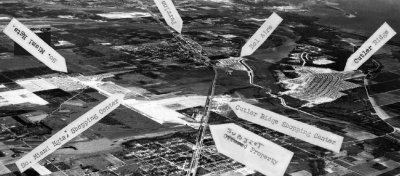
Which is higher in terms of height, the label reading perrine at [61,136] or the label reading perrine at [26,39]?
the label reading perrine at [26,39]

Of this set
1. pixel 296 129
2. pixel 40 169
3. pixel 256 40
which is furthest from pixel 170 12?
pixel 40 169

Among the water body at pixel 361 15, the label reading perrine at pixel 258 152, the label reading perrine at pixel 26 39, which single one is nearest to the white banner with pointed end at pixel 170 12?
the label reading perrine at pixel 26 39

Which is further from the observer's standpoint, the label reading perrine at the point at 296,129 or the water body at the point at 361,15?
the water body at the point at 361,15

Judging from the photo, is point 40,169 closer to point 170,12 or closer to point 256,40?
point 170,12

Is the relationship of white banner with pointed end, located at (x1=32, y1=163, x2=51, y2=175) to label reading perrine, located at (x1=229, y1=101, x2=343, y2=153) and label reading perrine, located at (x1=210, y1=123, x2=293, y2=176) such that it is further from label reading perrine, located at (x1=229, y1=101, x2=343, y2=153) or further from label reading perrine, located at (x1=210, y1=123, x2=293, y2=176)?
label reading perrine, located at (x1=229, y1=101, x2=343, y2=153)

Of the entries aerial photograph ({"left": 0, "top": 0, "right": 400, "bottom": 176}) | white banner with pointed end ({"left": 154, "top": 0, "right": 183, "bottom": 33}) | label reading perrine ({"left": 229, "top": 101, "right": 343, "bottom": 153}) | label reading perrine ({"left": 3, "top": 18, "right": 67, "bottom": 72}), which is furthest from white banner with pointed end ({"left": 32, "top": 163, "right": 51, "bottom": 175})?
white banner with pointed end ({"left": 154, "top": 0, "right": 183, "bottom": 33})

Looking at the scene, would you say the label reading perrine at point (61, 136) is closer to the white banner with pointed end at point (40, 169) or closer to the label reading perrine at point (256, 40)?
the white banner with pointed end at point (40, 169)
